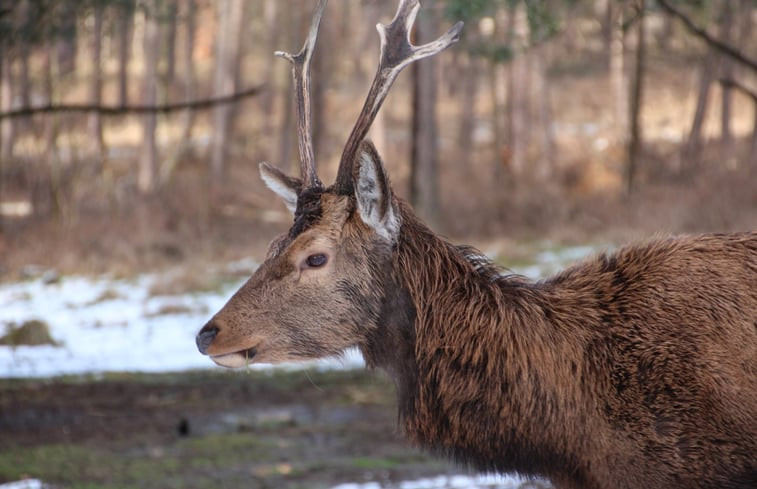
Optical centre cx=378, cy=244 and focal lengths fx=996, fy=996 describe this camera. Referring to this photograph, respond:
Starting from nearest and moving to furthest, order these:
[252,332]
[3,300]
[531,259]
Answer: [252,332] → [3,300] → [531,259]

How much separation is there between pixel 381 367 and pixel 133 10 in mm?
9264

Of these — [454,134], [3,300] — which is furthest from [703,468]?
[454,134]

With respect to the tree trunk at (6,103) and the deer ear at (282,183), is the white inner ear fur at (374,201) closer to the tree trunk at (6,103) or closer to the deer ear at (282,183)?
the deer ear at (282,183)

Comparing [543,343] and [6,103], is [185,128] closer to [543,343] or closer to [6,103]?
[6,103]

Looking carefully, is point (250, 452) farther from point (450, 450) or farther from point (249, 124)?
point (249, 124)

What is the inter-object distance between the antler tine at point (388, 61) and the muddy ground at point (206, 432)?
188 cm

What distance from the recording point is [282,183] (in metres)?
4.75

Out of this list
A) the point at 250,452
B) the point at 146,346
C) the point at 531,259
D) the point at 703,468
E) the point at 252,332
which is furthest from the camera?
the point at 531,259

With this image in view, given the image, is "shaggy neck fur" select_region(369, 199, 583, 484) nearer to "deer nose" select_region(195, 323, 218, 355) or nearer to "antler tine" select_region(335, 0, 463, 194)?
"antler tine" select_region(335, 0, 463, 194)

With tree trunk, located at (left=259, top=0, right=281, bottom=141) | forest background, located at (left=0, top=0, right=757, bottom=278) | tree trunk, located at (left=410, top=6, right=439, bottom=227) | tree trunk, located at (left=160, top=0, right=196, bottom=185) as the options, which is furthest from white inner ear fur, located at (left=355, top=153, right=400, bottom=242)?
tree trunk, located at (left=259, top=0, right=281, bottom=141)

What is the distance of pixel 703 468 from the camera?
13.0 ft

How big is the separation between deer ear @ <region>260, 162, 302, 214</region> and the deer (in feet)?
0.45

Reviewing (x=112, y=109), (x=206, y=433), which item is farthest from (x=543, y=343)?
(x=112, y=109)

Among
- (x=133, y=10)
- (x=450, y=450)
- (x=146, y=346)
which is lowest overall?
(x=146, y=346)
